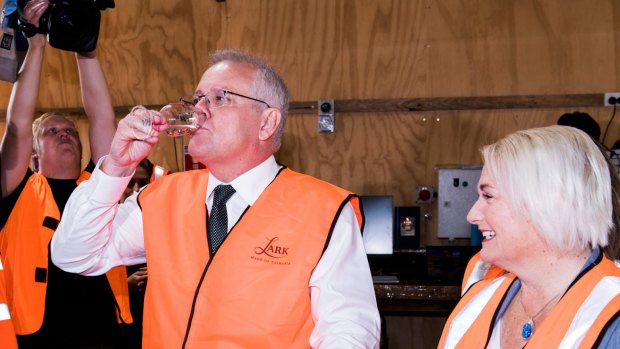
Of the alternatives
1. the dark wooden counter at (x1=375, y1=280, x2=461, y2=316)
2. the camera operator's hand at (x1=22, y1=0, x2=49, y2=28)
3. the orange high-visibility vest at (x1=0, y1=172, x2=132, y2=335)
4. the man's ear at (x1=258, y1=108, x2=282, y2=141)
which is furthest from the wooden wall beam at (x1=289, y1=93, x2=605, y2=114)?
the man's ear at (x1=258, y1=108, x2=282, y2=141)

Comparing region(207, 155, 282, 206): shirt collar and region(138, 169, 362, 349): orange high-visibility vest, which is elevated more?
region(207, 155, 282, 206): shirt collar

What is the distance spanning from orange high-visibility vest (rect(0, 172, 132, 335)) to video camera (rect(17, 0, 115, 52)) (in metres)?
0.66

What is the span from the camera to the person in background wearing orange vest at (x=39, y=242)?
8.82 feet

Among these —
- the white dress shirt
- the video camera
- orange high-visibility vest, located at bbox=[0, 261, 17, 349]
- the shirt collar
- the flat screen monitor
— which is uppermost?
the video camera

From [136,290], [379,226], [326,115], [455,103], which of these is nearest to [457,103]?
[455,103]

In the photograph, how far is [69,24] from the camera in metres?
2.47

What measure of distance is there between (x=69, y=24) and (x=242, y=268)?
123 cm

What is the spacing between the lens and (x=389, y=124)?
5324mm

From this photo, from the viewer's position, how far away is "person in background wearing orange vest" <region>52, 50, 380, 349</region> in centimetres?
180

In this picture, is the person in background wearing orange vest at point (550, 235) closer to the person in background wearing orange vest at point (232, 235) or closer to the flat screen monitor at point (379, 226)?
the person in background wearing orange vest at point (232, 235)

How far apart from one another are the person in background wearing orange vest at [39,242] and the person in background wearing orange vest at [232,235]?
796mm

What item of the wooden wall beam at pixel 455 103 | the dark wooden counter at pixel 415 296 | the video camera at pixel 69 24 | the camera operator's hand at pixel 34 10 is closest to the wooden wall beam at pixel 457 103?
the wooden wall beam at pixel 455 103

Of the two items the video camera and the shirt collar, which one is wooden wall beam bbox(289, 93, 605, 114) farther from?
the shirt collar

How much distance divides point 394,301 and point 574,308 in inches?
112
